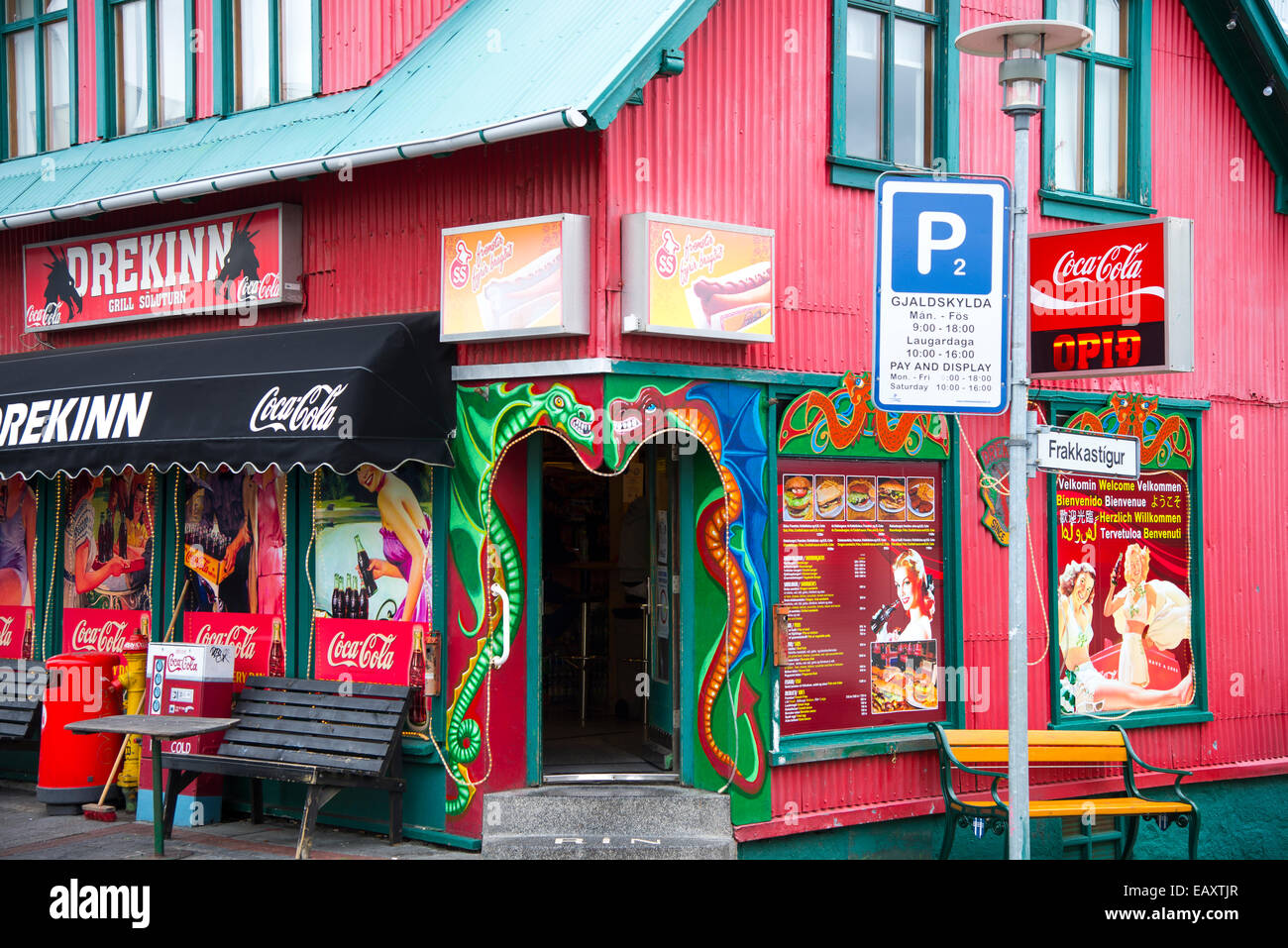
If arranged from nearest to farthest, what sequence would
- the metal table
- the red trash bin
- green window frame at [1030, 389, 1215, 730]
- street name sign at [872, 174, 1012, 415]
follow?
street name sign at [872, 174, 1012, 415], the metal table, the red trash bin, green window frame at [1030, 389, 1215, 730]

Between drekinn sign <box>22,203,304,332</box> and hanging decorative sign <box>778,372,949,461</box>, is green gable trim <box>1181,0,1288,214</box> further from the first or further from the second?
drekinn sign <box>22,203,304,332</box>

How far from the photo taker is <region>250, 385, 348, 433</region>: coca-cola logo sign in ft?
29.2

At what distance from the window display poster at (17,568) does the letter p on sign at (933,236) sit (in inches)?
329

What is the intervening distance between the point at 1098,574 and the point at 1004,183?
5.20m

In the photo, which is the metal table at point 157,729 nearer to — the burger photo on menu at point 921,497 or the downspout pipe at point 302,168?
the downspout pipe at point 302,168

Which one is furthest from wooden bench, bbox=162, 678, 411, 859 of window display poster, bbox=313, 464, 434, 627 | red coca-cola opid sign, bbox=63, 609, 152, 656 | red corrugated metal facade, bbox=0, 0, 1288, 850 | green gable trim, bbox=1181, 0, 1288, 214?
green gable trim, bbox=1181, 0, 1288, 214

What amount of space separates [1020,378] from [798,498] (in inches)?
125

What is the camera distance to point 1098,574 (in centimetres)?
1134

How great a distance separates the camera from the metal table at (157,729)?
8.88 metres

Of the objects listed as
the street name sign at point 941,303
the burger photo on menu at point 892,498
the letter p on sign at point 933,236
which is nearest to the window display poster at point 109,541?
the burger photo on menu at point 892,498

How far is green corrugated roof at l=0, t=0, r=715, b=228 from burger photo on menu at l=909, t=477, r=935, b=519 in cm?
362

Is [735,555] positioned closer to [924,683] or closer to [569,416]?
[569,416]

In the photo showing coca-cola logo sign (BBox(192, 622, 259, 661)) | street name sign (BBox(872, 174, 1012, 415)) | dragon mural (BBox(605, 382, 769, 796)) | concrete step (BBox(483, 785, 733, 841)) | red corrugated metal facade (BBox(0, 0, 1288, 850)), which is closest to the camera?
street name sign (BBox(872, 174, 1012, 415))
